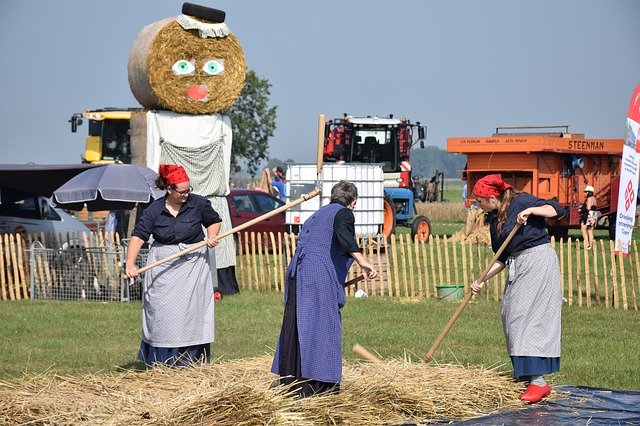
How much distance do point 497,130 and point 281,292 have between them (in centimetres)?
1537

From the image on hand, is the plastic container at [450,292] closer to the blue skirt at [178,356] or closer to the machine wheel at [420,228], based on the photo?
the blue skirt at [178,356]

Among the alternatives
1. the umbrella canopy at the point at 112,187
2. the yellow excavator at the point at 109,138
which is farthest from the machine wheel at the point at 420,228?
the umbrella canopy at the point at 112,187

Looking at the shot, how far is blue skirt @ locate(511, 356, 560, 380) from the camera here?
8.43 m

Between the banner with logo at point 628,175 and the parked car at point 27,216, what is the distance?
25.8 feet

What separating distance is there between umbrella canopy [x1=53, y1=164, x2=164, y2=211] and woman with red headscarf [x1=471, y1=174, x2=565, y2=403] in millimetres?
7387

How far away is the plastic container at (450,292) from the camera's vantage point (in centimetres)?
1582

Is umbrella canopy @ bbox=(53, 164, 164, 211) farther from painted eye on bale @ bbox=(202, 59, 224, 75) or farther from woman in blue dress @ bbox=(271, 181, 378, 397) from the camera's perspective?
woman in blue dress @ bbox=(271, 181, 378, 397)

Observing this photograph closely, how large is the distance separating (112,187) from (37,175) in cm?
273

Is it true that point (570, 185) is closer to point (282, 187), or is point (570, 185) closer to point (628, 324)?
point (282, 187)

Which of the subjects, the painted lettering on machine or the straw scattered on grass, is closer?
the straw scattered on grass

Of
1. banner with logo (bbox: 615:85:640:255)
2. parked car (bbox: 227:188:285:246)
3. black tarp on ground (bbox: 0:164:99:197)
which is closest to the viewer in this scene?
banner with logo (bbox: 615:85:640:255)

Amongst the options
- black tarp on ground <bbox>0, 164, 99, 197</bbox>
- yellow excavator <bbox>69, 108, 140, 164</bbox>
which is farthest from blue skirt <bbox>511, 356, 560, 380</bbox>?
yellow excavator <bbox>69, 108, 140, 164</bbox>

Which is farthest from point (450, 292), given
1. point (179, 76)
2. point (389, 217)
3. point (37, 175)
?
point (389, 217)

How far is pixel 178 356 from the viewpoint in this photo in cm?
909
